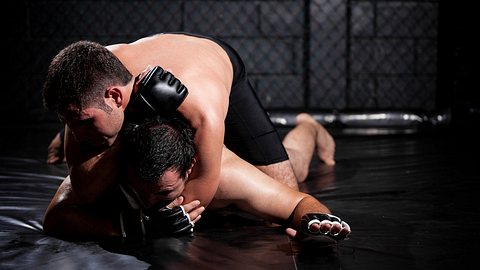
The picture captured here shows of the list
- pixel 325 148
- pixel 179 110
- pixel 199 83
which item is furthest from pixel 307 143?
pixel 179 110

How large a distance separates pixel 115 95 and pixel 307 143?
1444 mm

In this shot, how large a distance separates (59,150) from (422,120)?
7.43 ft

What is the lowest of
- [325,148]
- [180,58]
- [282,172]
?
[325,148]

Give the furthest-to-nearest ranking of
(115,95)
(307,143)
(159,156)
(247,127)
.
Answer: (307,143) → (247,127) → (115,95) → (159,156)

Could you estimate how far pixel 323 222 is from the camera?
2.01m

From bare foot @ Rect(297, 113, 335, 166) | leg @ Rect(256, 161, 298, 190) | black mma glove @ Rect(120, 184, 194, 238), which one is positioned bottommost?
bare foot @ Rect(297, 113, 335, 166)

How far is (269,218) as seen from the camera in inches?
88.7

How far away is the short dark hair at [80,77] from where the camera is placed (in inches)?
78.1

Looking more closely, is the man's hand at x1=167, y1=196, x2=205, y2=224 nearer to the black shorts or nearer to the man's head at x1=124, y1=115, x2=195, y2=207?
the man's head at x1=124, y1=115, x2=195, y2=207

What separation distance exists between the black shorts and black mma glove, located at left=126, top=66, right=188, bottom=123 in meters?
0.66

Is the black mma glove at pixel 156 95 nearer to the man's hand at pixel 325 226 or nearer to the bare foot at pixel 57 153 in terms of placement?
the man's hand at pixel 325 226

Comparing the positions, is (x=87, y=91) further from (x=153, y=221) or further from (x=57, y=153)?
(x=57, y=153)

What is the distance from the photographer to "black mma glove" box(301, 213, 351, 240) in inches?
78.9

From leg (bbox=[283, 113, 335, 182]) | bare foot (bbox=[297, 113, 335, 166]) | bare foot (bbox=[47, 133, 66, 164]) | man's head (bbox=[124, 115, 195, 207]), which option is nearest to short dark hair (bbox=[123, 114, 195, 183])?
man's head (bbox=[124, 115, 195, 207])
